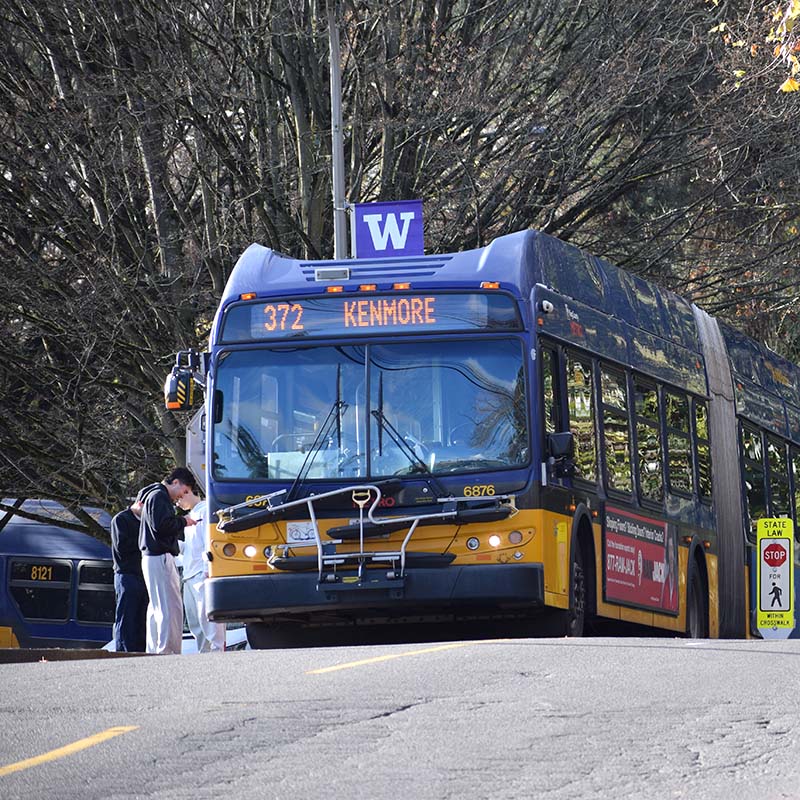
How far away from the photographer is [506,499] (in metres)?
14.9

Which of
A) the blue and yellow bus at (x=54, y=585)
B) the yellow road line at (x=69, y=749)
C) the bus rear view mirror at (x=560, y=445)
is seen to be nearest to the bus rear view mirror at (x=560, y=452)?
the bus rear view mirror at (x=560, y=445)

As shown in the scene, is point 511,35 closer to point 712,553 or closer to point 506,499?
point 712,553

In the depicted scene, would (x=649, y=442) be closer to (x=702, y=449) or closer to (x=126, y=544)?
(x=702, y=449)

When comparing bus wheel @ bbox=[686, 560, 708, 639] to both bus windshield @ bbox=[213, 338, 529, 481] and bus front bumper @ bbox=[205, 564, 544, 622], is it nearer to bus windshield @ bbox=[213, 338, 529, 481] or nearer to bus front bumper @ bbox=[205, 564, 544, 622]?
bus front bumper @ bbox=[205, 564, 544, 622]

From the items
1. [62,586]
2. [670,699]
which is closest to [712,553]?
[670,699]

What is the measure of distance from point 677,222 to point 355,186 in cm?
455

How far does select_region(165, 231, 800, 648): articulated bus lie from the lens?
48.9 ft

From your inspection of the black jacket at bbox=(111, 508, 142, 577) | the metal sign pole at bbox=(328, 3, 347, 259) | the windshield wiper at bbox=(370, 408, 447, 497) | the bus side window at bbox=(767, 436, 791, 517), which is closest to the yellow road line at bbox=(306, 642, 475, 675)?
the windshield wiper at bbox=(370, 408, 447, 497)

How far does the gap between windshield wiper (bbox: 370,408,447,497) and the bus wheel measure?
4.61m

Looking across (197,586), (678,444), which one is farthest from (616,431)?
(197,586)

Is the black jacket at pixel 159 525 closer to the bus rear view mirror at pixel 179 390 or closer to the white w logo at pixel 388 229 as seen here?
the bus rear view mirror at pixel 179 390

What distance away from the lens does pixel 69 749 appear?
798 centimetres

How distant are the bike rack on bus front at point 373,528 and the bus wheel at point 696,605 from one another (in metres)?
4.41

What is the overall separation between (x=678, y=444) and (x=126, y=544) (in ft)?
17.8
